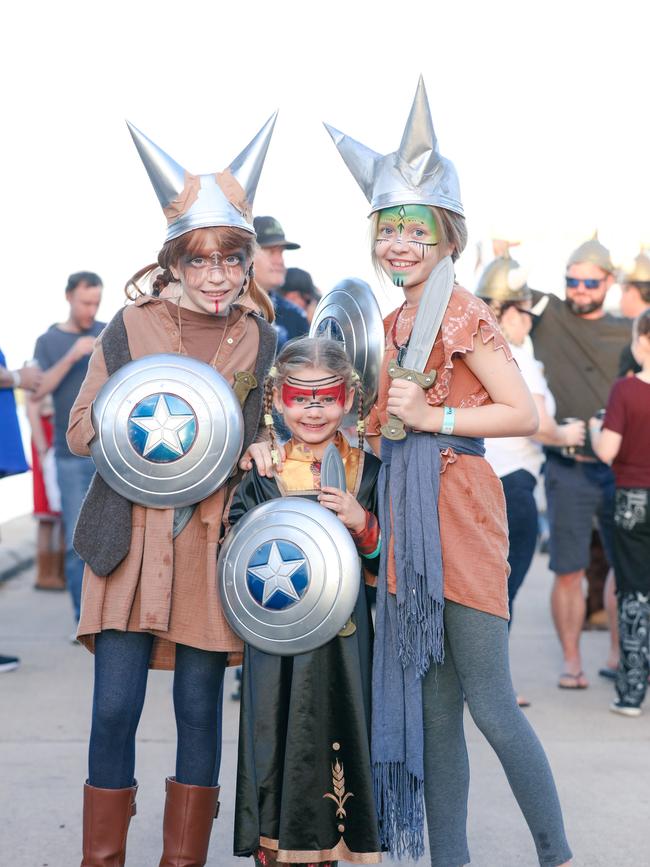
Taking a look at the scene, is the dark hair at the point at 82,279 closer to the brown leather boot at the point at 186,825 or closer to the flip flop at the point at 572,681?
the flip flop at the point at 572,681

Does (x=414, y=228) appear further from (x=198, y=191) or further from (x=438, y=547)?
(x=438, y=547)

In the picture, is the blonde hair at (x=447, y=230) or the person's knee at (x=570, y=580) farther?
the person's knee at (x=570, y=580)

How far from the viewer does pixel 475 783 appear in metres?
3.92

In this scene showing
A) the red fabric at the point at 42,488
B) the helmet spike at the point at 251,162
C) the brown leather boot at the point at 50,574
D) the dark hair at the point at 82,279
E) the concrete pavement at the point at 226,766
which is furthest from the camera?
the brown leather boot at the point at 50,574

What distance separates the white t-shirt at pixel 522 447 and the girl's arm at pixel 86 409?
2.10m

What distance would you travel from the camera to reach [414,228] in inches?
110

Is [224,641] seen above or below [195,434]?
below

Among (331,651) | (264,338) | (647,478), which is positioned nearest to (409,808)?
(331,651)

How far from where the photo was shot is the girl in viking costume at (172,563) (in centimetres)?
282

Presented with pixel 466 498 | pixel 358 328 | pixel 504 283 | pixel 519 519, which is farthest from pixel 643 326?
pixel 466 498

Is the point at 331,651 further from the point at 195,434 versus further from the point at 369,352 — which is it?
the point at 369,352

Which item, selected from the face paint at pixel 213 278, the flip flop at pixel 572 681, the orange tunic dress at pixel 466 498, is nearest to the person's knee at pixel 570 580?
the flip flop at pixel 572 681

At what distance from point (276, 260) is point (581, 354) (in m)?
1.48

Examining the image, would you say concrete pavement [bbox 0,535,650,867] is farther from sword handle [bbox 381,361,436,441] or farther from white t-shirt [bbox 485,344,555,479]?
sword handle [bbox 381,361,436,441]
